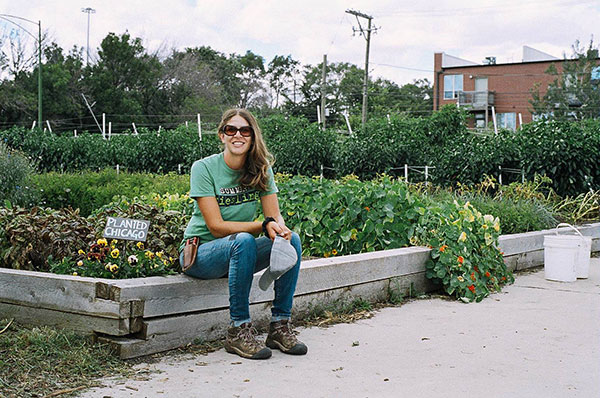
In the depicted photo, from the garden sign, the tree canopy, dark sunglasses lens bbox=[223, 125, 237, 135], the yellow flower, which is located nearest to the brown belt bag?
the garden sign

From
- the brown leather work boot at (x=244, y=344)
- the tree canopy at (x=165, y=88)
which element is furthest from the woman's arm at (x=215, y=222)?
the tree canopy at (x=165, y=88)

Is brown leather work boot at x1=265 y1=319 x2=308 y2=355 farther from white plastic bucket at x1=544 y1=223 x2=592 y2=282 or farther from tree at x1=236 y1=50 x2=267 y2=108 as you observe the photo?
tree at x1=236 y1=50 x2=267 y2=108

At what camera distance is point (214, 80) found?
52.2 meters

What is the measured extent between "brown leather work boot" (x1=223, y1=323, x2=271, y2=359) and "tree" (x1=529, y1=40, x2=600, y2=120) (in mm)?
36783

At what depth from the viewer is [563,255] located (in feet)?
23.2

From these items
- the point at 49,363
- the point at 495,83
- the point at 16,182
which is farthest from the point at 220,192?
the point at 495,83

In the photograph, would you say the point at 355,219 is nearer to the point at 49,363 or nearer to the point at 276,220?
the point at 276,220

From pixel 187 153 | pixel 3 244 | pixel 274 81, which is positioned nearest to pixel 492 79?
pixel 274 81

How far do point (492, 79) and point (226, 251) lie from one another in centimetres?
4468

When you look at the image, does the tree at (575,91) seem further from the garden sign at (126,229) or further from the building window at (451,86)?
the garden sign at (126,229)

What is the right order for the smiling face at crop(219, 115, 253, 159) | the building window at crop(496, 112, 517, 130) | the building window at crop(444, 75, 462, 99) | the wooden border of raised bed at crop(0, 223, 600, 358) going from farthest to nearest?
the building window at crop(444, 75, 462, 99) → the building window at crop(496, 112, 517, 130) → the smiling face at crop(219, 115, 253, 159) → the wooden border of raised bed at crop(0, 223, 600, 358)

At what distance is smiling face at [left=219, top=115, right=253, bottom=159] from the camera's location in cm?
426

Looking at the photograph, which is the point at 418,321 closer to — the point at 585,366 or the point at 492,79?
the point at 585,366

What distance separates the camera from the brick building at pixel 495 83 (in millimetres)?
43766
